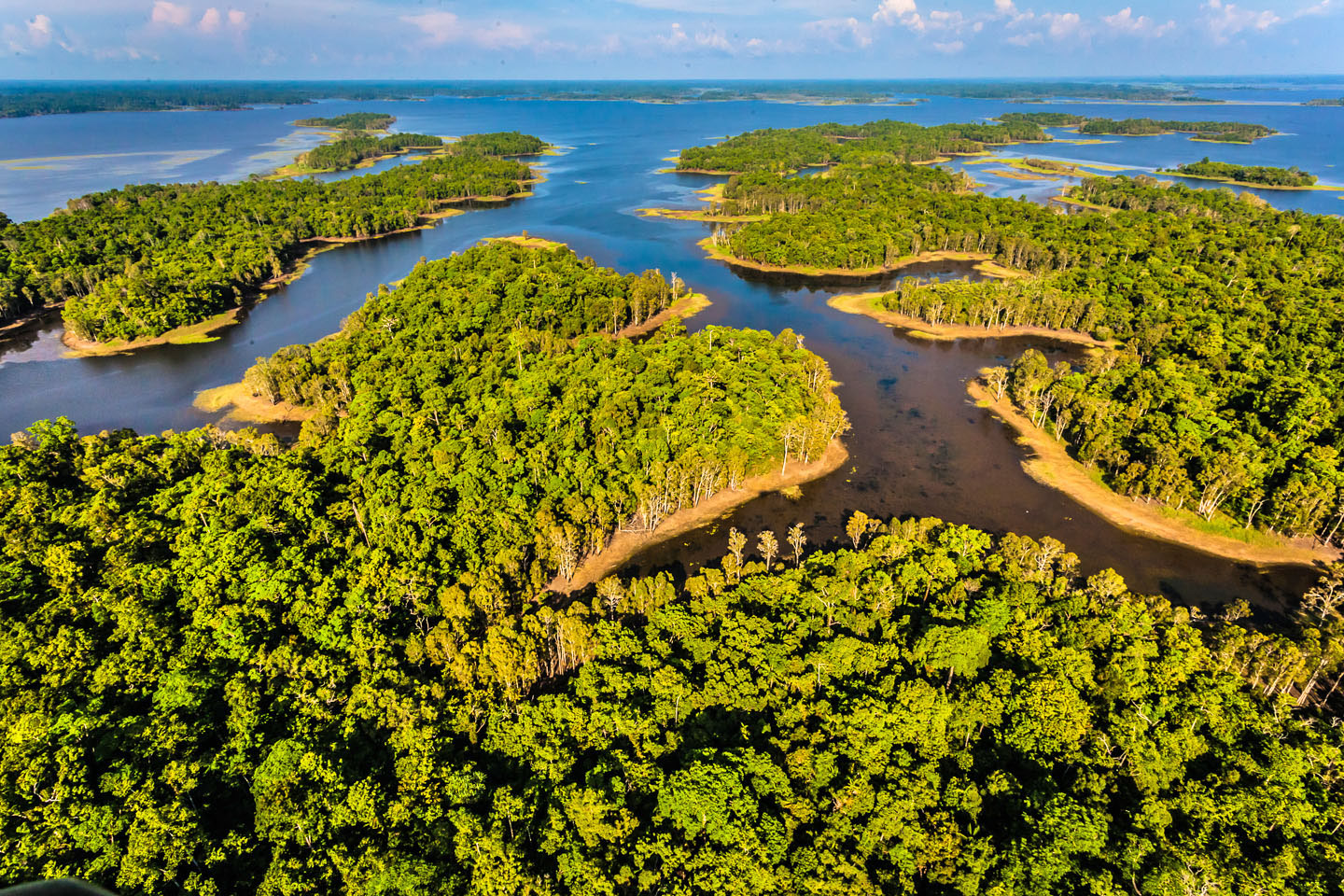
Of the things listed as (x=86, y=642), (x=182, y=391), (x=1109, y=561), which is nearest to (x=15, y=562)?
(x=86, y=642)

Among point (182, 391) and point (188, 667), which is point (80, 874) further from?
point (182, 391)

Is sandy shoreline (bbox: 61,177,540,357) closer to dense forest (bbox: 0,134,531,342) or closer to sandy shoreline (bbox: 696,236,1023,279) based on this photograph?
dense forest (bbox: 0,134,531,342)

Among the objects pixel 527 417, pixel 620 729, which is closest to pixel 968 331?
pixel 527 417

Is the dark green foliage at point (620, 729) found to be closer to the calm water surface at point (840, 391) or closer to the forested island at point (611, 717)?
the forested island at point (611, 717)

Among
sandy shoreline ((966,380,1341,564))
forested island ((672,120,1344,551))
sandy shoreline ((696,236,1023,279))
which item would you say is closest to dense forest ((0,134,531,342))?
sandy shoreline ((696,236,1023,279))

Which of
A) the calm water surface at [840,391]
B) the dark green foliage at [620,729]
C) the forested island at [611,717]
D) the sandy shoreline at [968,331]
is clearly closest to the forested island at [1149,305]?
the sandy shoreline at [968,331]
